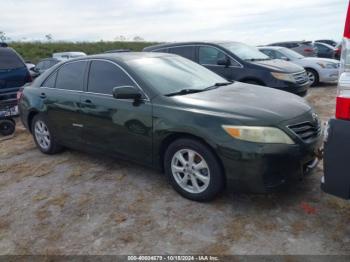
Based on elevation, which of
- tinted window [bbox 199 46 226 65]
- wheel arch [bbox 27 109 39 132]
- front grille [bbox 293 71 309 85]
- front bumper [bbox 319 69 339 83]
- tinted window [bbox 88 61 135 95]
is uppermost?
tinted window [bbox 199 46 226 65]

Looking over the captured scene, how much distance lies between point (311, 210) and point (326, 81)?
9139mm

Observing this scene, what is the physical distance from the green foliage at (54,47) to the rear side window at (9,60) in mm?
21141

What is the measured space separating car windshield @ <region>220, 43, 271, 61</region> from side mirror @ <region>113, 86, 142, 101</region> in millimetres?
4782

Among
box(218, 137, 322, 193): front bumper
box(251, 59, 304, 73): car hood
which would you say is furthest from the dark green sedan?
box(251, 59, 304, 73): car hood

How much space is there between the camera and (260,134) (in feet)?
10.8

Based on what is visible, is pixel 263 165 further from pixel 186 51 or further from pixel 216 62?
pixel 186 51

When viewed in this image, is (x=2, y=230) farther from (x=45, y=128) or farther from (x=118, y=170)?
(x=45, y=128)

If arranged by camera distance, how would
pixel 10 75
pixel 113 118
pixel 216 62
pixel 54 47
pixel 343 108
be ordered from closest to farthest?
pixel 343 108 → pixel 113 118 → pixel 10 75 → pixel 216 62 → pixel 54 47

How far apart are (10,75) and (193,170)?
5.79 metres

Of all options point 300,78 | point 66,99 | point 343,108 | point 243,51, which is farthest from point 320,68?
point 343,108

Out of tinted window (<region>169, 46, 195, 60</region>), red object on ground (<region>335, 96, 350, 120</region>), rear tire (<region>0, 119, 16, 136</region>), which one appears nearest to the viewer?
red object on ground (<region>335, 96, 350, 120</region>)

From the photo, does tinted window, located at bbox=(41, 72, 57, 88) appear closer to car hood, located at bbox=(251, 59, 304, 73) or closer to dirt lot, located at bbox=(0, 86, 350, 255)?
dirt lot, located at bbox=(0, 86, 350, 255)

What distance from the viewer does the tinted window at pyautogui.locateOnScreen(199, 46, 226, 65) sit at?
8.37 meters

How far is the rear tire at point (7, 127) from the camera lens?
23.9 feet
